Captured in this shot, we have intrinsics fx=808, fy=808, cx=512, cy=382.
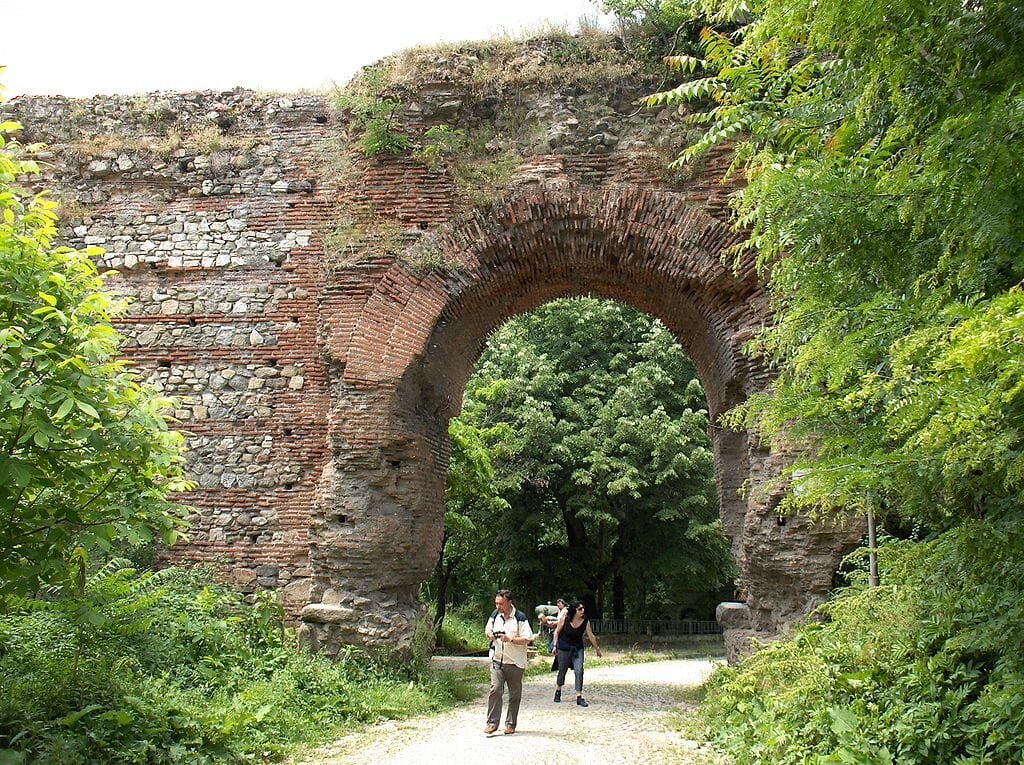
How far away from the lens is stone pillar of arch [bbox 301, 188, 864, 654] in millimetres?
8938

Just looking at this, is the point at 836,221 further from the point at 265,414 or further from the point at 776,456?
the point at 265,414

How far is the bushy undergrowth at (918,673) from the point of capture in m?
4.22

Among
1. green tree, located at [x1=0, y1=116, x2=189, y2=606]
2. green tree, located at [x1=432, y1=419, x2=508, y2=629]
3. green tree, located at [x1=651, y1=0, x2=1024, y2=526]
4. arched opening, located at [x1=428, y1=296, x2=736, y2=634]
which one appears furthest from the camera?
arched opening, located at [x1=428, y1=296, x2=736, y2=634]

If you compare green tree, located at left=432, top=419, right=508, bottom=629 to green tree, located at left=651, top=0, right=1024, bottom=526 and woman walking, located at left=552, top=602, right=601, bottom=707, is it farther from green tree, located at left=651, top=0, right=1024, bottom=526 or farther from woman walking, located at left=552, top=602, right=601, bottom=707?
green tree, located at left=651, top=0, right=1024, bottom=526

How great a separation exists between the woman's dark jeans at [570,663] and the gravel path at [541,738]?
27 cm

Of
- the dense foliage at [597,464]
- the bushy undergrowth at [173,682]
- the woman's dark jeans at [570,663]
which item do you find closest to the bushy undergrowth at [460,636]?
the dense foliage at [597,464]

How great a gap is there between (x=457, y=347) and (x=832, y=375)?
6244 millimetres

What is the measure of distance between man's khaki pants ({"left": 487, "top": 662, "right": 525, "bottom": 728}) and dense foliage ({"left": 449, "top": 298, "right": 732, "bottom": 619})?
1039 centimetres

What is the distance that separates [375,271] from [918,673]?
22.7ft

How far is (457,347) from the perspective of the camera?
33.2 feet

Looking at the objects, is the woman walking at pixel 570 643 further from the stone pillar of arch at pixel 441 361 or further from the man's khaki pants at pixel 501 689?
the man's khaki pants at pixel 501 689

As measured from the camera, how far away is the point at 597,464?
737 inches

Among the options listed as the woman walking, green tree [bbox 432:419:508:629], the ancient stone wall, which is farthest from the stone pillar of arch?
green tree [bbox 432:419:508:629]

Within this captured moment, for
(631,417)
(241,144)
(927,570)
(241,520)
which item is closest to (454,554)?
(631,417)
